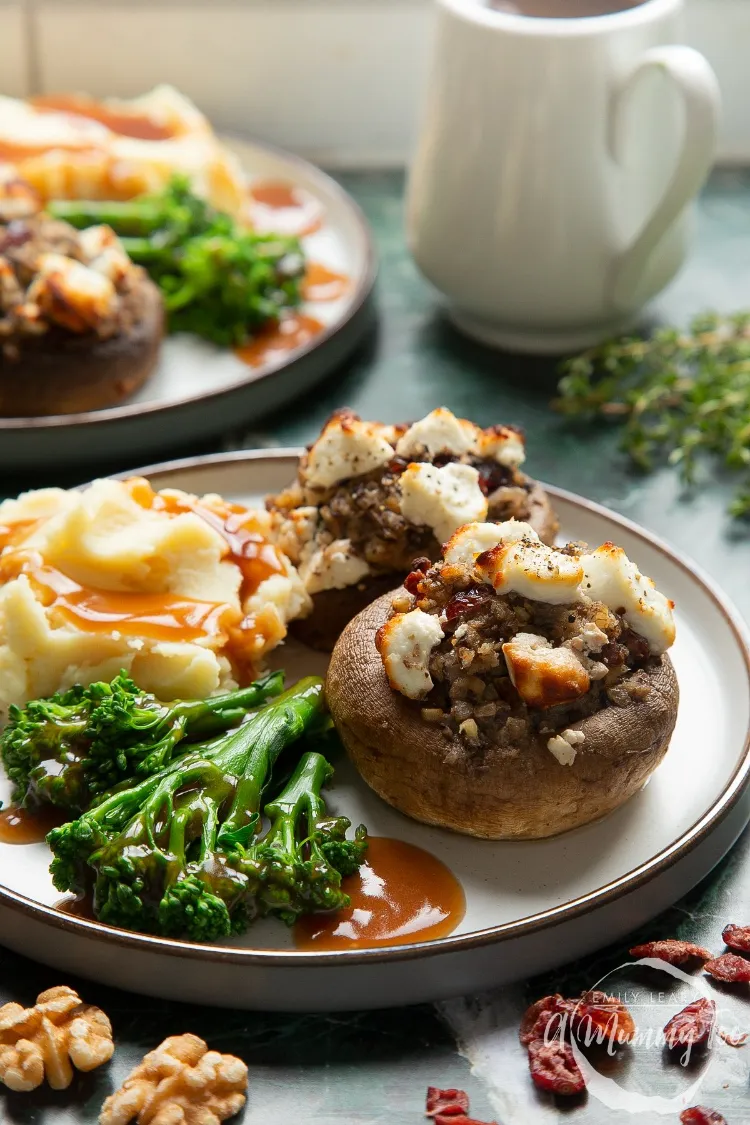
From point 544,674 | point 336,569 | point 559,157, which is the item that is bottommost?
point 336,569

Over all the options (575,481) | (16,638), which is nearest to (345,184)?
(575,481)

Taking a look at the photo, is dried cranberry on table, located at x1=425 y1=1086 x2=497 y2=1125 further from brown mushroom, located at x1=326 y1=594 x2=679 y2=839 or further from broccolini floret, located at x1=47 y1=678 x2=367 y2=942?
brown mushroom, located at x1=326 y1=594 x2=679 y2=839

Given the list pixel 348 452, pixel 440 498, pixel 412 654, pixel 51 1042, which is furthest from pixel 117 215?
pixel 51 1042

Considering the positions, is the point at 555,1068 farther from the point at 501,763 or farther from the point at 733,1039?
the point at 501,763

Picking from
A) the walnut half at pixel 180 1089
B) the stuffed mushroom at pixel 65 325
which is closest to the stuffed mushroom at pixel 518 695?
the walnut half at pixel 180 1089

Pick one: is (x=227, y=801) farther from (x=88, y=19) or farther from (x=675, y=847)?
(x=88, y=19)

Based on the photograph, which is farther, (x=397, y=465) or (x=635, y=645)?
(x=397, y=465)

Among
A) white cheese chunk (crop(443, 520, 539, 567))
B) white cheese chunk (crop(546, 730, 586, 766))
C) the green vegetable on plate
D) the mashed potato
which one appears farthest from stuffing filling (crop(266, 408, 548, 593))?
the green vegetable on plate
